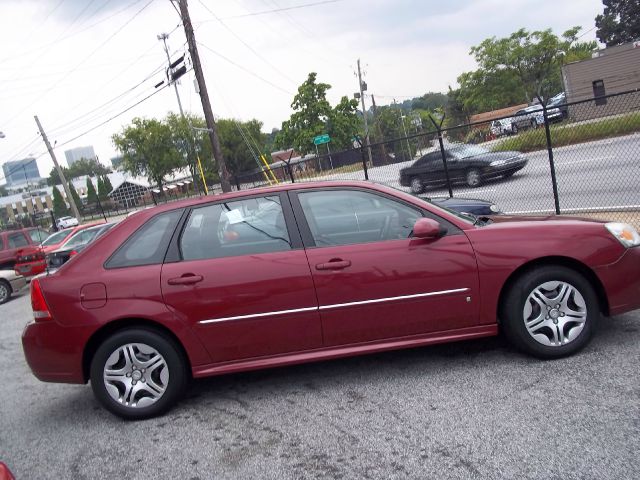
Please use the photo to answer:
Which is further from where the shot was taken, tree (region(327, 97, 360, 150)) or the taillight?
tree (region(327, 97, 360, 150))

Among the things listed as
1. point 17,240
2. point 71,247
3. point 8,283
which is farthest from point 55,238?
point 8,283

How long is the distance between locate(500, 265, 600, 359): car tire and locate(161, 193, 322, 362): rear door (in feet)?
4.89

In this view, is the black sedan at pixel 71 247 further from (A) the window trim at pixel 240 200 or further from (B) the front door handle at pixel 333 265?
(B) the front door handle at pixel 333 265

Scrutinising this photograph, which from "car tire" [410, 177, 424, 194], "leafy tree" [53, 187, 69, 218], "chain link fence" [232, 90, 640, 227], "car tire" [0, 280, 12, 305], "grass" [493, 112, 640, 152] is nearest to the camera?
"grass" [493, 112, 640, 152]

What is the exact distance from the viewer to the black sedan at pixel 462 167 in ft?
36.1

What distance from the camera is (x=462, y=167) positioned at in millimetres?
11406

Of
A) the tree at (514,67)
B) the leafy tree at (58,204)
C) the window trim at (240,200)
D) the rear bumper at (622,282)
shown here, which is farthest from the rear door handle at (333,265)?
the leafy tree at (58,204)

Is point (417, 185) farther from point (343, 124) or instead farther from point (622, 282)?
point (343, 124)

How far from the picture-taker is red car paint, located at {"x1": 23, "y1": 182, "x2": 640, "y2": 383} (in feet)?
13.8

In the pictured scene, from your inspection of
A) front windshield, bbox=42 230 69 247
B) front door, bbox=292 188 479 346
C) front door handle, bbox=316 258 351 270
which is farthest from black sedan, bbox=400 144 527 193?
front windshield, bbox=42 230 69 247

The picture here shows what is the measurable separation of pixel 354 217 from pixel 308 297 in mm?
733

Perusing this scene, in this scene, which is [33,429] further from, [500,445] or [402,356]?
[500,445]

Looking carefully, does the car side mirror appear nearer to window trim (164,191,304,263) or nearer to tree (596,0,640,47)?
window trim (164,191,304,263)

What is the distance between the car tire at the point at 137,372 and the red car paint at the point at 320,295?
0.11m
